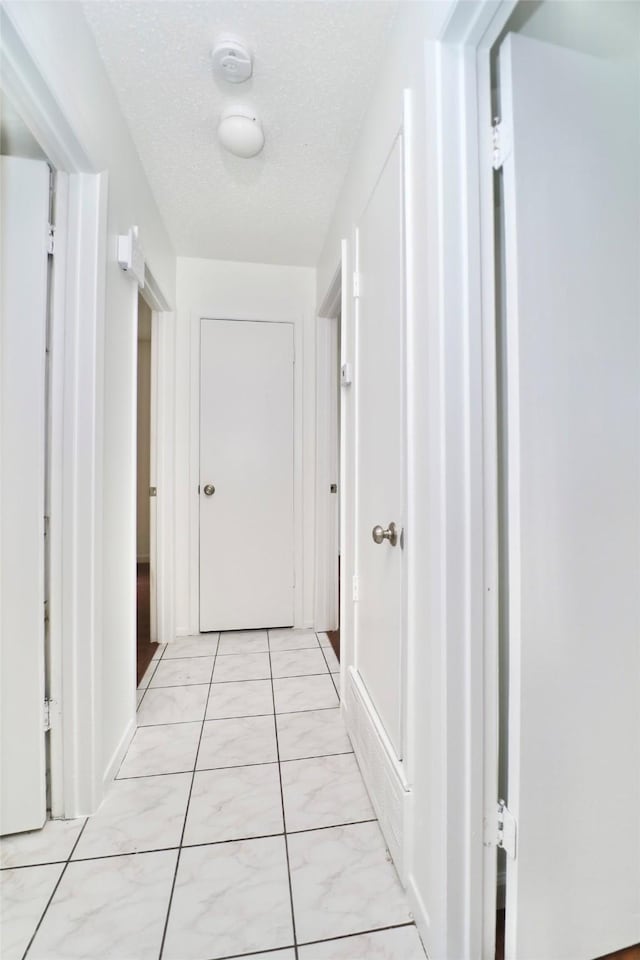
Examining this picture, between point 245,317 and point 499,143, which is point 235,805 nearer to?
point 499,143

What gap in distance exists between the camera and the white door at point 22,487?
119 cm

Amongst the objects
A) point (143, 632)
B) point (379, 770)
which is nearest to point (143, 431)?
point (143, 632)

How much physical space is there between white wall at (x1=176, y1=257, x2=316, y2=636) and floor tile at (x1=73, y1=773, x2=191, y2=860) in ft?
4.30

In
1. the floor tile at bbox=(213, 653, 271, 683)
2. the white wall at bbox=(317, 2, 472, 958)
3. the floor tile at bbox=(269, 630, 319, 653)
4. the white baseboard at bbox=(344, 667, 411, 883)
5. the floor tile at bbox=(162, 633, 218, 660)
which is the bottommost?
the floor tile at bbox=(213, 653, 271, 683)

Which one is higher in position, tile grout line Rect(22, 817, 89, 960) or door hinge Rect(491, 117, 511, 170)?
door hinge Rect(491, 117, 511, 170)

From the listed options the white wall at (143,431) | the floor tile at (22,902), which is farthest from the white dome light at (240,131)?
the white wall at (143,431)

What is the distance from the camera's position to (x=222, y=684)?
2.08 meters

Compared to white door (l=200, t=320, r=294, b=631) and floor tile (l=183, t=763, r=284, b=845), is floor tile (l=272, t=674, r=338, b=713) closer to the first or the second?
floor tile (l=183, t=763, r=284, b=845)

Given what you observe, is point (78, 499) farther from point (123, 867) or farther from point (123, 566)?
point (123, 867)

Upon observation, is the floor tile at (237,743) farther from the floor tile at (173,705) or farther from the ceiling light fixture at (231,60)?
the ceiling light fixture at (231,60)

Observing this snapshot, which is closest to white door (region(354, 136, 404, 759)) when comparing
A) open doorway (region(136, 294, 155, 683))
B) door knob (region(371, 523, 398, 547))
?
door knob (region(371, 523, 398, 547))

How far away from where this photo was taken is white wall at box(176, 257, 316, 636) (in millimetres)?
2668

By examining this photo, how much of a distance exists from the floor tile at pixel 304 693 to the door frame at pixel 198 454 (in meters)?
0.71

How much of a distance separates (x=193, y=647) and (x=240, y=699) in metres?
0.71
